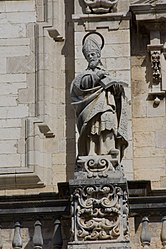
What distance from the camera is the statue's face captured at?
1497 centimetres

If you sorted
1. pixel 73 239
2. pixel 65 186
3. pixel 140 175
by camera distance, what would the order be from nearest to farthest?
pixel 73 239
pixel 65 186
pixel 140 175

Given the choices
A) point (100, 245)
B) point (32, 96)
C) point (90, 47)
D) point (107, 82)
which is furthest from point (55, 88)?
point (100, 245)

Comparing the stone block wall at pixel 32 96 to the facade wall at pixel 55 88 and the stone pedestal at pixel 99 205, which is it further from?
the stone pedestal at pixel 99 205

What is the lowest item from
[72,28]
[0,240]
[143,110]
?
[0,240]

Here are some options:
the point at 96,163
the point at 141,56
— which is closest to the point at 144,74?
the point at 141,56

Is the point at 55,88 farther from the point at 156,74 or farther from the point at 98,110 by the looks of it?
the point at 98,110

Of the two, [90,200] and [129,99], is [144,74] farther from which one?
[90,200]

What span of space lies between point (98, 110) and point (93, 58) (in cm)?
66

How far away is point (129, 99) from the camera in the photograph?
16.7m

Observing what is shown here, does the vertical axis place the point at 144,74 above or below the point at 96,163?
above

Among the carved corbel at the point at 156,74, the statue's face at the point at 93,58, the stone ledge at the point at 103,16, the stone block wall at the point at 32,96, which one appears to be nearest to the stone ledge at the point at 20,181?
the stone block wall at the point at 32,96

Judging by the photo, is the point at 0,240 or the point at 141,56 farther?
the point at 141,56

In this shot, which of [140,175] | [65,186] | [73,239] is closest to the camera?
[73,239]

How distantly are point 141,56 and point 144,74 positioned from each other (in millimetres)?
268
